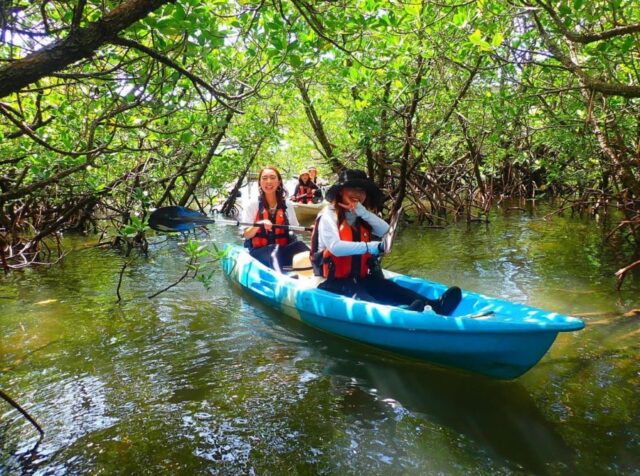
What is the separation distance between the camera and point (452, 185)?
527 inches

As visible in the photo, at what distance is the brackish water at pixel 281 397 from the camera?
2.77 meters

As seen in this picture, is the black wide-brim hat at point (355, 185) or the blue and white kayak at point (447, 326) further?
the black wide-brim hat at point (355, 185)

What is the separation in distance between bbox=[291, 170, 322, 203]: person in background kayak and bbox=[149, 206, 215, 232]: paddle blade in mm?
6440

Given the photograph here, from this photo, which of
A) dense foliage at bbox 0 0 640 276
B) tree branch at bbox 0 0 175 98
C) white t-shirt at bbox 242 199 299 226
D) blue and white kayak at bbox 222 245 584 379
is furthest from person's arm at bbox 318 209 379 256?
tree branch at bbox 0 0 175 98

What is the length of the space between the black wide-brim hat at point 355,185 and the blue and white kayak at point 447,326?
Result: 0.80m

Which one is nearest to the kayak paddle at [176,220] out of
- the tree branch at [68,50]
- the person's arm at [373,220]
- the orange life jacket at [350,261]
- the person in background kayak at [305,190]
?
the orange life jacket at [350,261]

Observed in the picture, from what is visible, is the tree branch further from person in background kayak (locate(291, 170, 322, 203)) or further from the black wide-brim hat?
person in background kayak (locate(291, 170, 322, 203))

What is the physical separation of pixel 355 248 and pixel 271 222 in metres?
1.83

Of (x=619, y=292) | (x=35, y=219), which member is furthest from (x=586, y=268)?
(x=35, y=219)

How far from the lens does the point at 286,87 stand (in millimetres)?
6824

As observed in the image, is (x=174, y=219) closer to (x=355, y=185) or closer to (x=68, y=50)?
(x=355, y=185)

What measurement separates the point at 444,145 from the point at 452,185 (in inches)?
87.7

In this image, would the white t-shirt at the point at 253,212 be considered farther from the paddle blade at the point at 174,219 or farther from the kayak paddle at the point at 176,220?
the paddle blade at the point at 174,219

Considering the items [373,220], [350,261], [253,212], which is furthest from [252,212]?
[373,220]
